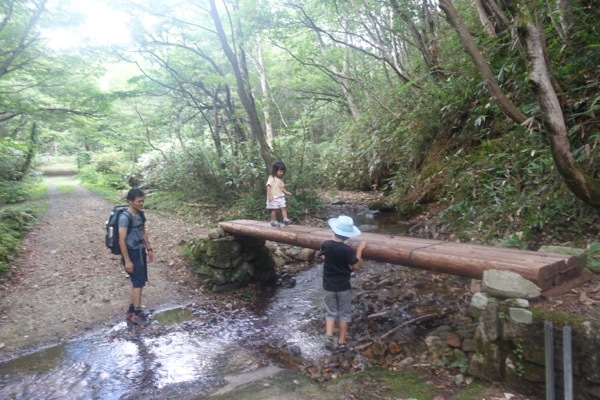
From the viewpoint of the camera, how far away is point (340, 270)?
4699mm

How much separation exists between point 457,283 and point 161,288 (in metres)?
5.61

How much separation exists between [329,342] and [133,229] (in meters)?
3.32

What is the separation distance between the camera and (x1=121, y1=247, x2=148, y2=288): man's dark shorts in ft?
18.4

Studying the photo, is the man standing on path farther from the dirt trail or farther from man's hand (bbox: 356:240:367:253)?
man's hand (bbox: 356:240:367:253)

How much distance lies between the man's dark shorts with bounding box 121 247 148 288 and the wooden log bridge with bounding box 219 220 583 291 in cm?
264

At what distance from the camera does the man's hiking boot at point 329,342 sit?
4.83m

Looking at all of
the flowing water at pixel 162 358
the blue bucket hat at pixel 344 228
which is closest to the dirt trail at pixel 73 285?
the flowing water at pixel 162 358

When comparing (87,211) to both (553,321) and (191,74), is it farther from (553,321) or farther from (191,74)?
(553,321)

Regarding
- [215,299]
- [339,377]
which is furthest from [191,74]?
[339,377]

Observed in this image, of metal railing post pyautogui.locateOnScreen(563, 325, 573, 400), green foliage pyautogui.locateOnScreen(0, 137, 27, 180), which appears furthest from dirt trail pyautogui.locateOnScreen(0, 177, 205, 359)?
green foliage pyautogui.locateOnScreen(0, 137, 27, 180)

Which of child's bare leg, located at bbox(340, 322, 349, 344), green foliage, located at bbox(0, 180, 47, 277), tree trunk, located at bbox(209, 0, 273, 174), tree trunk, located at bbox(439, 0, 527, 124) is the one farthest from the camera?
Answer: tree trunk, located at bbox(209, 0, 273, 174)

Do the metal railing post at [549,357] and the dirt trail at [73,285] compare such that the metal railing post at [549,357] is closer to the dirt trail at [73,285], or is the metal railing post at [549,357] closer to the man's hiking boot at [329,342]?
the man's hiking boot at [329,342]

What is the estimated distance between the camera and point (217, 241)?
25.2 ft

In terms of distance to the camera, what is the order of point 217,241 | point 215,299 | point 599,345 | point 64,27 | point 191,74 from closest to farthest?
point 599,345 < point 215,299 < point 217,241 < point 64,27 < point 191,74
